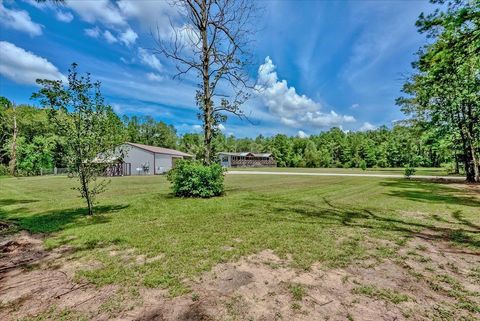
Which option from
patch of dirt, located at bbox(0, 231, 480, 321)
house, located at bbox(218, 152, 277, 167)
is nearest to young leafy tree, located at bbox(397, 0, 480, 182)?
patch of dirt, located at bbox(0, 231, 480, 321)

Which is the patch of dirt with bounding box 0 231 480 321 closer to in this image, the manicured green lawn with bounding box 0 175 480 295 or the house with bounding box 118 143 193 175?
the manicured green lawn with bounding box 0 175 480 295

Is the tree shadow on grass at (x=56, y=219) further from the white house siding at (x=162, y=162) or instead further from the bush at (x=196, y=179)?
the white house siding at (x=162, y=162)

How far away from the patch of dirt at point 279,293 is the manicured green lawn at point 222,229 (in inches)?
11.9

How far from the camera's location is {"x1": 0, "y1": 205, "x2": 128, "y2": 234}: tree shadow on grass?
6.44m

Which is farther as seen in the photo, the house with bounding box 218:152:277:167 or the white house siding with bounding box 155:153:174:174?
the house with bounding box 218:152:277:167

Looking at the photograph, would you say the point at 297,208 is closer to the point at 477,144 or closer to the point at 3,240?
the point at 3,240

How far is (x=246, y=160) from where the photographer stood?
66938 mm

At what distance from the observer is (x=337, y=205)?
8.99 meters

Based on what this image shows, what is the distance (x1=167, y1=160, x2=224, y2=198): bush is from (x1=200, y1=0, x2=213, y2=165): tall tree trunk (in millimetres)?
711

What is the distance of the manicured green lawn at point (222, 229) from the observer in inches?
160

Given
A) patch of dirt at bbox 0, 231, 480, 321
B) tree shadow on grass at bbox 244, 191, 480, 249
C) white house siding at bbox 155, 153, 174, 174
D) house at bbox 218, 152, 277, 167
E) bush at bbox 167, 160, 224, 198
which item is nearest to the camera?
patch of dirt at bbox 0, 231, 480, 321

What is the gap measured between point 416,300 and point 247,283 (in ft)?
6.63

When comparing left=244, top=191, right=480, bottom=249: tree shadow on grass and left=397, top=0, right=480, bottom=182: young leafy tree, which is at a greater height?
left=397, top=0, right=480, bottom=182: young leafy tree

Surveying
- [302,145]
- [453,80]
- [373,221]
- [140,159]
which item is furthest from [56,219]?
[302,145]
